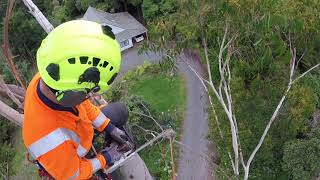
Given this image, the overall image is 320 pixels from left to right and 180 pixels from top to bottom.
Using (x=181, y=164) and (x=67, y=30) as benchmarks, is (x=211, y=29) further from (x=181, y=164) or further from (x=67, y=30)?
(x=67, y=30)

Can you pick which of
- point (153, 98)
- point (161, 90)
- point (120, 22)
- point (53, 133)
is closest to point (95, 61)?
point (53, 133)

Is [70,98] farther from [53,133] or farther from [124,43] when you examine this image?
[124,43]

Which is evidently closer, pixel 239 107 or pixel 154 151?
pixel 239 107

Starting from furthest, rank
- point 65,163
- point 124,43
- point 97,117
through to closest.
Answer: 1. point 124,43
2. point 97,117
3. point 65,163

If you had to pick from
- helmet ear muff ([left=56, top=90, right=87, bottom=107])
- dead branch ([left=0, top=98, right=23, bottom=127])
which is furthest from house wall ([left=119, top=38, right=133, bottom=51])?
helmet ear muff ([left=56, top=90, right=87, bottom=107])

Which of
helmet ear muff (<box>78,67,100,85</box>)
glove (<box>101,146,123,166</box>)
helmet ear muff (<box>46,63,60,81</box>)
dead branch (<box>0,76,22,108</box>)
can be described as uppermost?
helmet ear muff (<box>46,63,60,81</box>)

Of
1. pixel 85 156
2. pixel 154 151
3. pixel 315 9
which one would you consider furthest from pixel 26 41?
pixel 85 156

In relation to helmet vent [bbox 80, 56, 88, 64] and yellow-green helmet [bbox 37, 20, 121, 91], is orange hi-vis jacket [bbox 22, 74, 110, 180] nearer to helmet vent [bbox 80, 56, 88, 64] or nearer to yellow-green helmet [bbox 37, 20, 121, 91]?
yellow-green helmet [bbox 37, 20, 121, 91]
